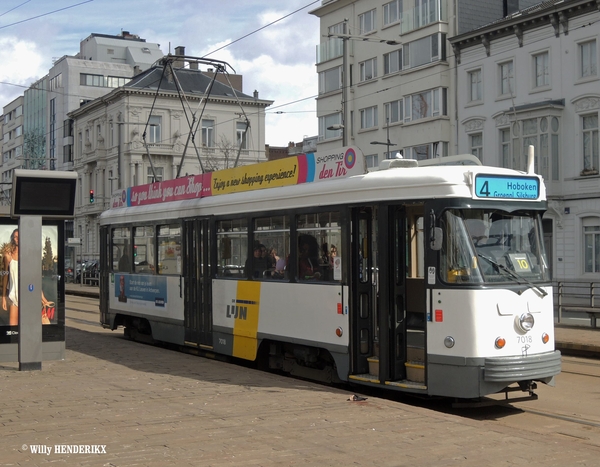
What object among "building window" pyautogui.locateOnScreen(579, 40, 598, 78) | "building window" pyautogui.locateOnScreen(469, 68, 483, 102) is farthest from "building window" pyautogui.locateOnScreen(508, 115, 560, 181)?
"building window" pyautogui.locateOnScreen(469, 68, 483, 102)

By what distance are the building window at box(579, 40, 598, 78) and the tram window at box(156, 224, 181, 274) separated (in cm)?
2401

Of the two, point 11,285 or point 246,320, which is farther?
point 11,285

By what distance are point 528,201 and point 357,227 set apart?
6.72 feet

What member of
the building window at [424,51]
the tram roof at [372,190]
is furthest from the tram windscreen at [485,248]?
the building window at [424,51]

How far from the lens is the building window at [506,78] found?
38188 mm

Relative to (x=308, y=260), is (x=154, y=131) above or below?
above

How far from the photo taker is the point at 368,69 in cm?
4791

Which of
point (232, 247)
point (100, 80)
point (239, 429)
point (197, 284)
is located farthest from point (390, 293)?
point (100, 80)

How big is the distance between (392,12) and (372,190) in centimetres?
3781

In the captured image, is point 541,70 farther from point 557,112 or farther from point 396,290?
point 396,290

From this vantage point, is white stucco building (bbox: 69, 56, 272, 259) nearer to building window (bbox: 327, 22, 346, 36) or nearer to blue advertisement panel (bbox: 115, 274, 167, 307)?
building window (bbox: 327, 22, 346, 36)

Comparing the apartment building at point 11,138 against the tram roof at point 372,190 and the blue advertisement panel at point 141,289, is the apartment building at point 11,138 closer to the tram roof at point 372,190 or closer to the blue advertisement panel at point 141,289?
the blue advertisement panel at point 141,289

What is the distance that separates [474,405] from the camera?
32.1 ft

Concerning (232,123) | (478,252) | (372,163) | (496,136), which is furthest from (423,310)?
(232,123)
